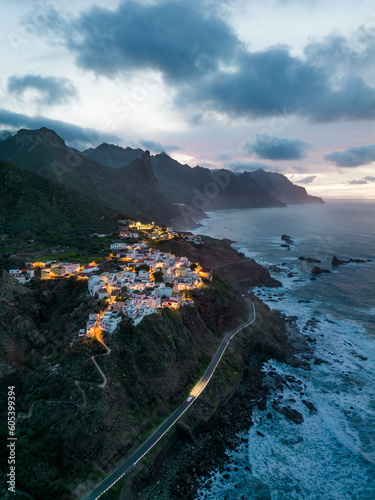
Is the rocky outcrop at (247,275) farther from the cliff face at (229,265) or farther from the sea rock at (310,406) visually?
the sea rock at (310,406)

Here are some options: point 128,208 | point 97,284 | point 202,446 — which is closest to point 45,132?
point 128,208

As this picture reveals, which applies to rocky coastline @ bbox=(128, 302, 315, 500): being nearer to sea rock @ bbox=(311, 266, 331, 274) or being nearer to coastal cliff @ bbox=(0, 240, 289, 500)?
coastal cliff @ bbox=(0, 240, 289, 500)

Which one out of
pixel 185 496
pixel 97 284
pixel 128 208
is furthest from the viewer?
pixel 128 208

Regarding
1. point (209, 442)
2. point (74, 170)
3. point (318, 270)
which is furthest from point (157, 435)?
point (74, 170)

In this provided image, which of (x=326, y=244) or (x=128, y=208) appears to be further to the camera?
(x=128, y=208)

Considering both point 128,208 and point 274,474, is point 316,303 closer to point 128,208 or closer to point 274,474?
point 274,474

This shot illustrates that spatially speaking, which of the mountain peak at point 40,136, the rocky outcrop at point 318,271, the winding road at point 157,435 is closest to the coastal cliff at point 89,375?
the winding road at point 157,435
